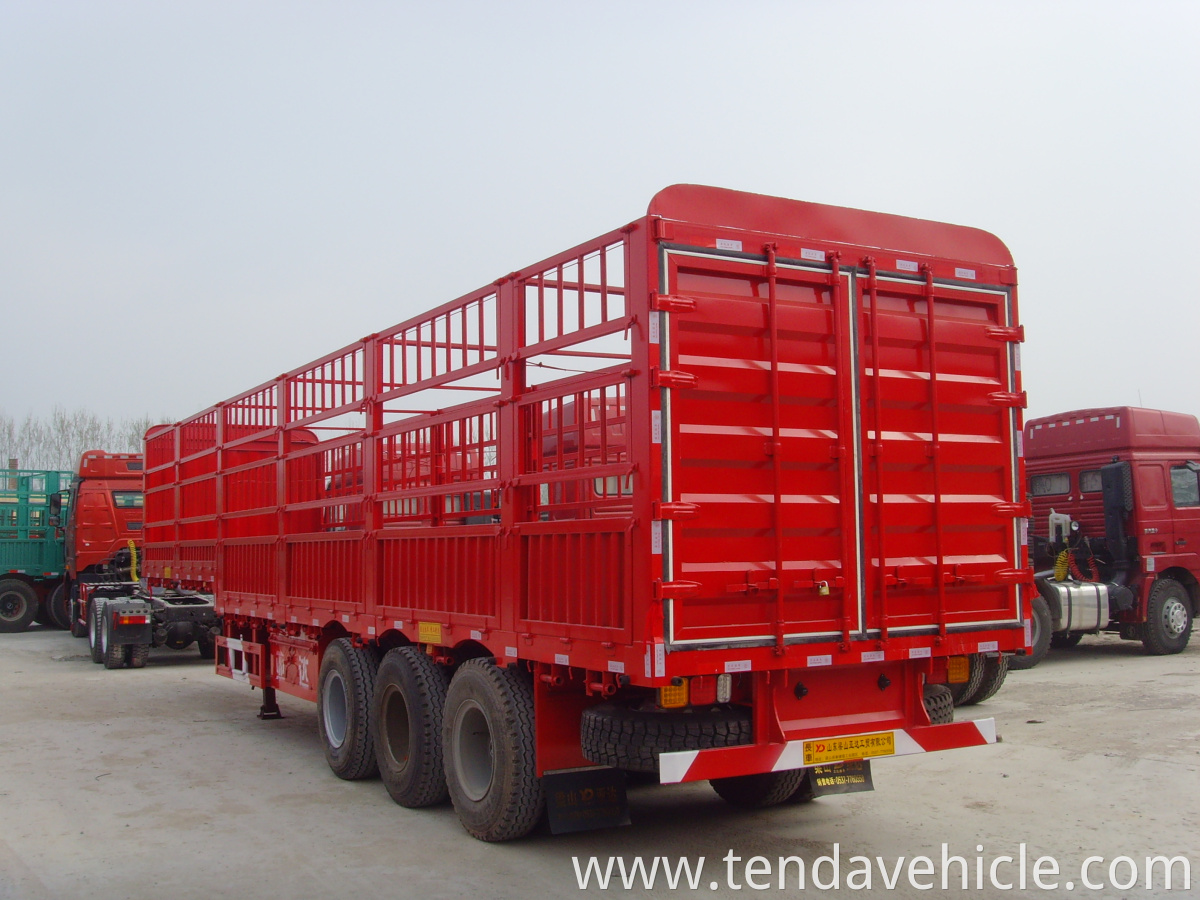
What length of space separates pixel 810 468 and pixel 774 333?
73cm

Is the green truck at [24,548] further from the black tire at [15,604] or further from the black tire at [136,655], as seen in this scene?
the black tire at [136,655]

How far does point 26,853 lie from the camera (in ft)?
20.5

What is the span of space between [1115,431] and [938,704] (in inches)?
415

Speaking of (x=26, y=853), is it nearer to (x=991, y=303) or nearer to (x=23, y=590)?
(x=991, y=303)

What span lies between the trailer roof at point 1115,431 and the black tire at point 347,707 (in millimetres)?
11410

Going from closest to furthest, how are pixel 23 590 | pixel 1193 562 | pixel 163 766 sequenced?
1. pixel 163 766
2. pixel 1193 562
3. pixel 23 590

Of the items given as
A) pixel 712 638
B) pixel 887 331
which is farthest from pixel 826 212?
pixel 712 638

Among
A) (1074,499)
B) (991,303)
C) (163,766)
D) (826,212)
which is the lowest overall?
(163,766)

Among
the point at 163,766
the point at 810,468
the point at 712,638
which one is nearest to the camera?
the point at 712,638

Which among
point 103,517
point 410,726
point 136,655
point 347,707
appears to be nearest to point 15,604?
point 103,517

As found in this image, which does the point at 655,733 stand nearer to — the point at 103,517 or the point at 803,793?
the point at 803,793

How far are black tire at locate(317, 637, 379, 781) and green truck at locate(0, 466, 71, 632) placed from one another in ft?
51.7

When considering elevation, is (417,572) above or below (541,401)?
below

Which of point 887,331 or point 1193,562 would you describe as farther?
point 1193,562
